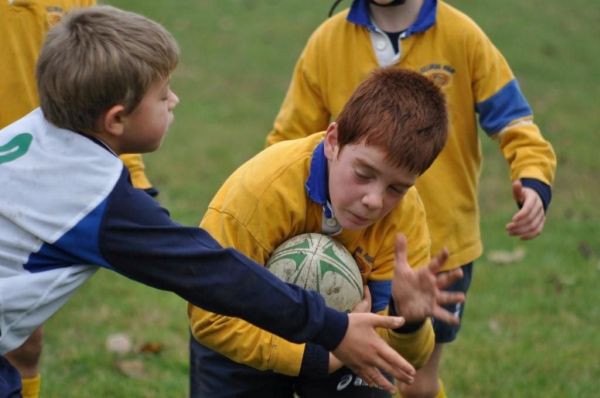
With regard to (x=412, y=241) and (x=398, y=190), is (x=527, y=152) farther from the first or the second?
(x=398, y=190)

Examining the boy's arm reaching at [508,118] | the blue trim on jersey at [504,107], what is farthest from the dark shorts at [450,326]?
the blue trim on jersey at [504,107]

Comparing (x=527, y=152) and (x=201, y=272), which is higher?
(x=201, y=272)

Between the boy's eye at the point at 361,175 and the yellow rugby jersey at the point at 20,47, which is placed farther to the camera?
the yellow rugby jersey at the point at 20,47

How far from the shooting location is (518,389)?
5398mm

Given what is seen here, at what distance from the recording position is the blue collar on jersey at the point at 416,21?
182 inches

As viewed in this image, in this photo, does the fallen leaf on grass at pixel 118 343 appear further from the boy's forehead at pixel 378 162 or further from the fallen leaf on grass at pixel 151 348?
the boy's forehead at pixel 378 162

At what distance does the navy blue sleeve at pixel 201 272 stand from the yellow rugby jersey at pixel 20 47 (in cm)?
168

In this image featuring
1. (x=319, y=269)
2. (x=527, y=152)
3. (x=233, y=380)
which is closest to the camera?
(x=319, y=269)

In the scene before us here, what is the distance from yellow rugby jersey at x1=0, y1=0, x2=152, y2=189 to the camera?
4.45m

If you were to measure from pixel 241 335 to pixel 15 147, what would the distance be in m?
0.97

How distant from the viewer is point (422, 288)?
10.2ft

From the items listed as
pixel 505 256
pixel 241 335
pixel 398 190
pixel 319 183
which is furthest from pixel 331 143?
pixel 505 256

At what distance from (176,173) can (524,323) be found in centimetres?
403

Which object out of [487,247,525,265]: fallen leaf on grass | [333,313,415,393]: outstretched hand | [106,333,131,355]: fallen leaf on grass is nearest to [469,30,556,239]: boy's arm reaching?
[333,313,415,393]: outstretched hand
